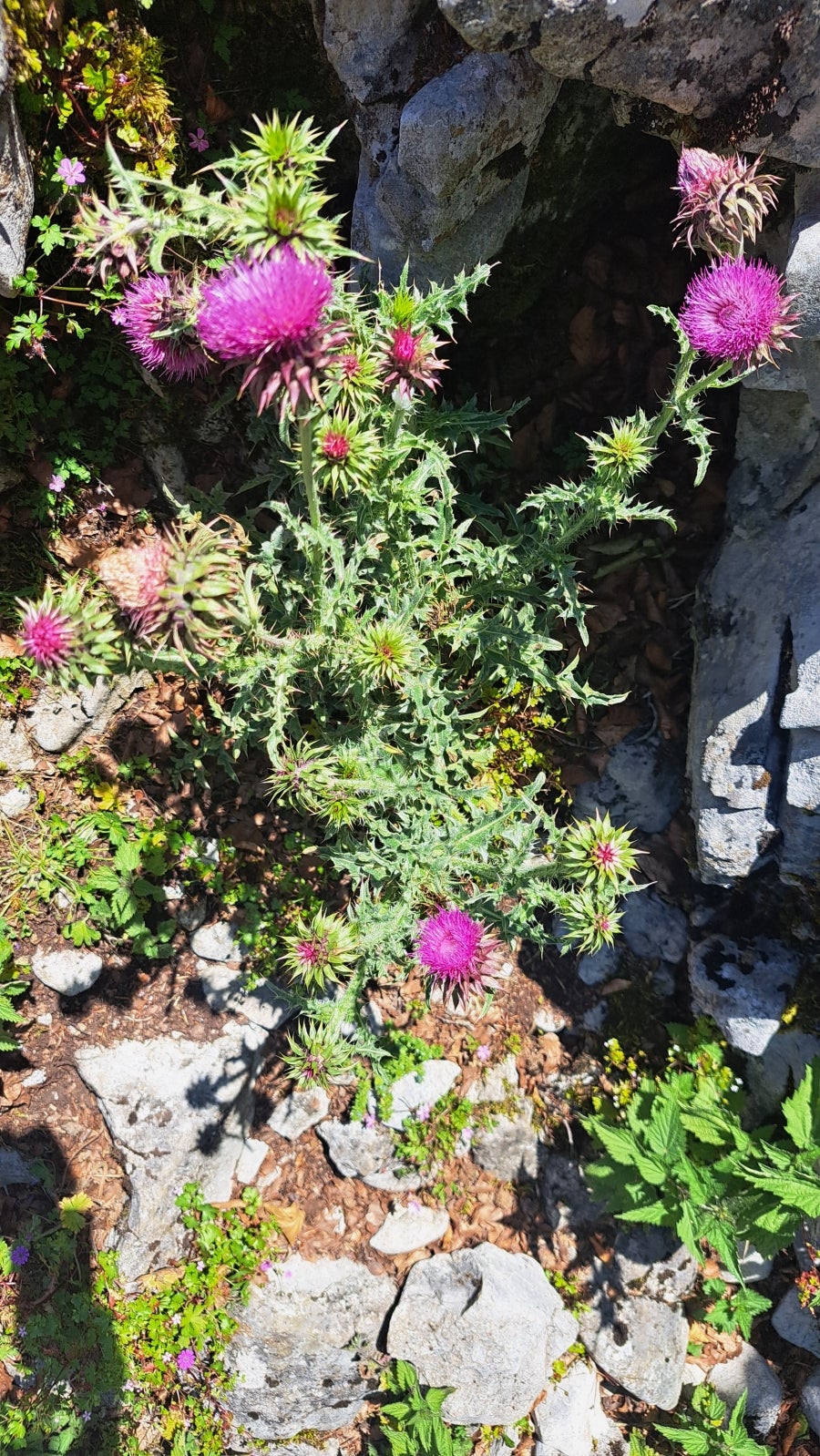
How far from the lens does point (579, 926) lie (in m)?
2.95

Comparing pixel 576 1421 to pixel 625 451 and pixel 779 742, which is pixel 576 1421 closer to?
pixel 779 742

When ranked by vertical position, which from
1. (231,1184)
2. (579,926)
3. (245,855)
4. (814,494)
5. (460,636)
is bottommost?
(231,1184)

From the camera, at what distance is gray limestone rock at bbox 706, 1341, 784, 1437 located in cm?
466

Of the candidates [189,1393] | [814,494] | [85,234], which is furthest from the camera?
[189,1393]

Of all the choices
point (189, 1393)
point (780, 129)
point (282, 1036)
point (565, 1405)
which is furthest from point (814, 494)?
point (189, 1393)

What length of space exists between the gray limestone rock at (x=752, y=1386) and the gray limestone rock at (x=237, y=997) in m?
3.30

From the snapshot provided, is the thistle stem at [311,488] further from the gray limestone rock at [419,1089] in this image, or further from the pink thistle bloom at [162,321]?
the gray limestone rock at [419,1089]

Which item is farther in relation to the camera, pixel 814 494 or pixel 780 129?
pixel 814 494

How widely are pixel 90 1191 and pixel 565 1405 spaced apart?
2929mm

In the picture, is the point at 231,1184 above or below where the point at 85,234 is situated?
below

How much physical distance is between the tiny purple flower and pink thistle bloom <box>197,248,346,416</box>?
1.53 m

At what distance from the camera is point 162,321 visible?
2713mm

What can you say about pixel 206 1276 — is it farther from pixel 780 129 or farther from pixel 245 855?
pixel 780 129

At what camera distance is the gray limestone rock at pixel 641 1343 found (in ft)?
15.1
